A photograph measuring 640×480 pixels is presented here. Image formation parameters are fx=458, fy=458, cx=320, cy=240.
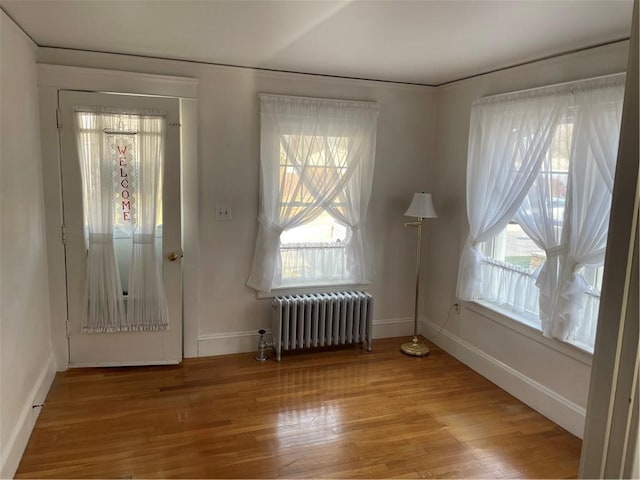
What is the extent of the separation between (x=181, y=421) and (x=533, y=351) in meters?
2.42

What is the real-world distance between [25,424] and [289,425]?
4.93 feet

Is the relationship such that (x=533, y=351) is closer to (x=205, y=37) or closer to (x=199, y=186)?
(x=199, y=186)

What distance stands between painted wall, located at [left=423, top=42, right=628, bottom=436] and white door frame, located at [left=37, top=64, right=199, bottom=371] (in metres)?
2.17

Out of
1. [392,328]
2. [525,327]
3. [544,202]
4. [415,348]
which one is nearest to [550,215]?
[544,202]

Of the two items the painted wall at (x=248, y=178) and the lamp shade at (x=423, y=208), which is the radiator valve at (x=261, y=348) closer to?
the painted wall at (x=248, y=178)

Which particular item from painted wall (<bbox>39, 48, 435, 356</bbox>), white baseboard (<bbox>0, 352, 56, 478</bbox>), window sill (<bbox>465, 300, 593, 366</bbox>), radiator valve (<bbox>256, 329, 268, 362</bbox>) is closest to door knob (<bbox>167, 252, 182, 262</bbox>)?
painted wall (<bbox>39, 48, 435, 356</bbox>)

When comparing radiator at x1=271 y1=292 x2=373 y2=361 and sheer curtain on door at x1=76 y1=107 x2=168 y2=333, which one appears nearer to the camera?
sheer curtain on door at x1=76 y1=107 x2=168 y2=333

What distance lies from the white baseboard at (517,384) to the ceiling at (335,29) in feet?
7.25

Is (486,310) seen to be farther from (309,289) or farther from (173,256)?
(173,256)

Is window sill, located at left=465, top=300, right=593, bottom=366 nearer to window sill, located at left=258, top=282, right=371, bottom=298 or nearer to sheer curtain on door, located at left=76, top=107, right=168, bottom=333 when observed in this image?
window sill, located at left=258, top=282, right=371, bottom=298

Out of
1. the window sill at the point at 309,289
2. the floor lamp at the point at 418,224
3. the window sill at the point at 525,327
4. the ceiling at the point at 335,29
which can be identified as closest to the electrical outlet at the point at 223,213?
the window sill at the point at 309,289

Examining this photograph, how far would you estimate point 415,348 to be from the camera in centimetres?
411

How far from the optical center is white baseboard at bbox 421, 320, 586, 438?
290 cm

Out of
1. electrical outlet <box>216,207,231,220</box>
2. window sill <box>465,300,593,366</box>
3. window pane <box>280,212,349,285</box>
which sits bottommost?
window sill <box>465,300,593,366</box>
